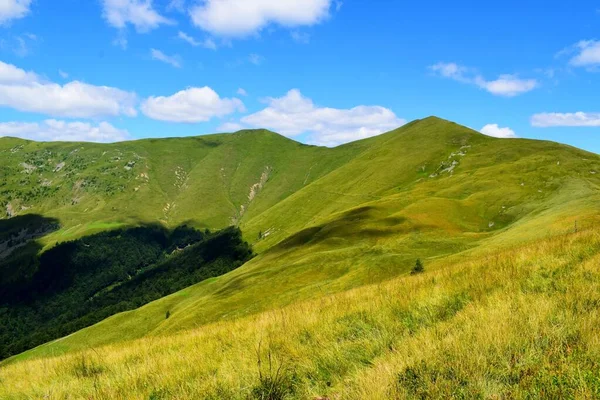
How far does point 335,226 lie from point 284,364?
9275cm

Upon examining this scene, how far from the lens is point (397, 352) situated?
19.4ft

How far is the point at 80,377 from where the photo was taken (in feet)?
26.7

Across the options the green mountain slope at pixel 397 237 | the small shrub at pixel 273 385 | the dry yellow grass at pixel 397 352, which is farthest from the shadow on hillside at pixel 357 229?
the small shrub at pixel 273 385

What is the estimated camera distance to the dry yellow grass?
4.84 metres

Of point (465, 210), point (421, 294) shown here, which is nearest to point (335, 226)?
point (465, 210)

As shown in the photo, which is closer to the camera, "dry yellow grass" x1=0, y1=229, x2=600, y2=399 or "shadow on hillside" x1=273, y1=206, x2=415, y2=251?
"dry yellow grass" x1=0, y1=229, x2=600, y2=399

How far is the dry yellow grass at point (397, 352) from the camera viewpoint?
4836 millimetres

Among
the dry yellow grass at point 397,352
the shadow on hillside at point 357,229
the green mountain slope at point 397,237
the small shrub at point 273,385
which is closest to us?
the dry yellow grass at point 397,352

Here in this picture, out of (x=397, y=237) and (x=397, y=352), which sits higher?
(x=397, y=352)

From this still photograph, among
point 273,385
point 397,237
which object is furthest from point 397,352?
point 397,237

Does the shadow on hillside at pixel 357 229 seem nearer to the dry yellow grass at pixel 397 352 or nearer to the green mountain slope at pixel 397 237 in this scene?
the green mountain slope at pixel 397 237

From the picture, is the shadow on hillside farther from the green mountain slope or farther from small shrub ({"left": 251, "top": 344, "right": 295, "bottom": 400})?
small shrub ({"left": 251, "top": 344, "right": 295, "bottom": 400})

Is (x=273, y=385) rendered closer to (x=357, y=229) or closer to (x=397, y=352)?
(x=397, y=352)

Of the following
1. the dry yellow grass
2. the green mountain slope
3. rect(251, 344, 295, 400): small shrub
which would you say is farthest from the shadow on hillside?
rect(251, 344, 295, 400): small shrub
